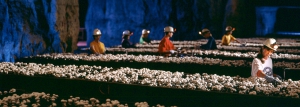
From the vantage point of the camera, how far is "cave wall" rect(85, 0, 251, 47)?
53.6ft

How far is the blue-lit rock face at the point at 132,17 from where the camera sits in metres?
16.3

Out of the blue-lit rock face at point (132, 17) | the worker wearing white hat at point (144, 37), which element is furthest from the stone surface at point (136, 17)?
the worker wearing white hat at point (144, 37)

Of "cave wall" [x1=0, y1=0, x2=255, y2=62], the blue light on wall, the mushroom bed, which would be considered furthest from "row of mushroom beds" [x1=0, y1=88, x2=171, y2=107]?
the blue light on wall

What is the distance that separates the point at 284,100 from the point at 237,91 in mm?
631

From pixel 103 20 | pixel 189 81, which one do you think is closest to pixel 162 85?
pixel 189 81

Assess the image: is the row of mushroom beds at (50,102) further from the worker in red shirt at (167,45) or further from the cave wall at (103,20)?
the worker in red shirt at (167,45)

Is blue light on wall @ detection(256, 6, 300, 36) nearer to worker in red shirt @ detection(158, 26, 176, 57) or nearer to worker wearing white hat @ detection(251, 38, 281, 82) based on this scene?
worker in red shirt @ detection(158, 26, 176, 57)

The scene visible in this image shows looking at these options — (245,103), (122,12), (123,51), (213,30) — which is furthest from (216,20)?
(245,103)

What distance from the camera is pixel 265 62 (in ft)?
17.0

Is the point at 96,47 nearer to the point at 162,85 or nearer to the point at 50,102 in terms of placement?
the point at 162,85

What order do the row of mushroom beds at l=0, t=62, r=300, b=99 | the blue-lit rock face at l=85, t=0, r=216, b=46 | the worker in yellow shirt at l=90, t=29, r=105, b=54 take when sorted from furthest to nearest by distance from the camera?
the blue-lit rock face at l=85, t=0, r=216, b=46 → the worker in yellow shirt at l=90, t=29, r=105, b=54 → the row of mushroom beds at l=0, t=62, r=300, b=99

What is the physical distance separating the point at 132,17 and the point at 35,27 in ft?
25.9

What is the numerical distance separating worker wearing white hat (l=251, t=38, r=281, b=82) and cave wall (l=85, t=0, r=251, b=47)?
11450mm

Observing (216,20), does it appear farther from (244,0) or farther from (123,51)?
(123,51)
